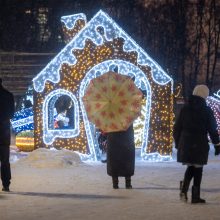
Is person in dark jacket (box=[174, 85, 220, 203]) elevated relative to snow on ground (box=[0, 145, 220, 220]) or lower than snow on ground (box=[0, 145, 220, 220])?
elevated

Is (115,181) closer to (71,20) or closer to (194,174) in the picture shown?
(194,174)

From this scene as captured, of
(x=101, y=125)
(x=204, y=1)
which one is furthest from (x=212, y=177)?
(x=204, y=1)

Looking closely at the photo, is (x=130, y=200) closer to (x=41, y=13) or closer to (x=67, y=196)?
(x=67, y=196)

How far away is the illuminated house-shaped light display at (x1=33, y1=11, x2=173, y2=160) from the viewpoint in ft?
65.4

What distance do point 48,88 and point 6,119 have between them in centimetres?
719

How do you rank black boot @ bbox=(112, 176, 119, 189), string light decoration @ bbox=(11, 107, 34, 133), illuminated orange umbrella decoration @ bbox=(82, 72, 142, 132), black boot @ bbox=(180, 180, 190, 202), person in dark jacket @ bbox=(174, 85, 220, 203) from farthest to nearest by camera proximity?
1. string light decoration @ bbox=(11, 107, 34, 133)
2. illuminated orange umbrella decoration @ bbox=(82, 72, 142, 132)
3. black boot @ bbox=(112, 176, 119, 189)
4. black boot @ bbox=(180, 180, 190, 202)
5. person in dark jacket @ bbox=(174, 85, 220, 203)

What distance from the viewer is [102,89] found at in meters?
13.8

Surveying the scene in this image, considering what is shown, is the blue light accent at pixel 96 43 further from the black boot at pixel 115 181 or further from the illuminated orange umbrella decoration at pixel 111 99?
the black boot at pixel 115 181

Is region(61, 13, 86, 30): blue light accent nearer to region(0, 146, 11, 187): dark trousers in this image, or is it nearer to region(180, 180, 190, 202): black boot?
region(0, 146, 11, 187): dark trousers

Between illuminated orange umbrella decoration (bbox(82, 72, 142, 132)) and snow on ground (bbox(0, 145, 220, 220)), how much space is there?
1195 mm

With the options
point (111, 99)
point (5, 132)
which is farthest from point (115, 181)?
point (5, 132)

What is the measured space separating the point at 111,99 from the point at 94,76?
6.39m

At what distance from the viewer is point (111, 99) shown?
13672 millimetres

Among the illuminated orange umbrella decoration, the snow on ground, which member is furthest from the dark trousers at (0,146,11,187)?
the illuminated orange umbrella decoration
